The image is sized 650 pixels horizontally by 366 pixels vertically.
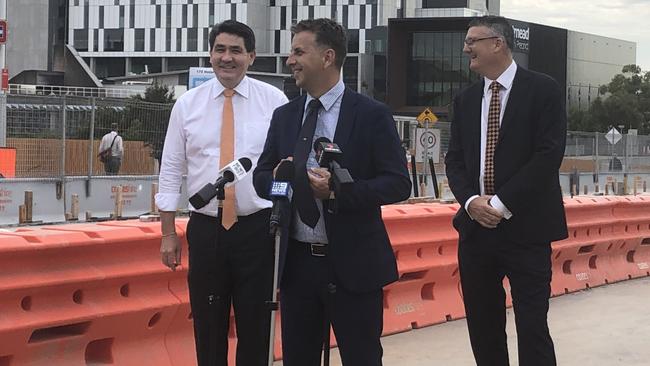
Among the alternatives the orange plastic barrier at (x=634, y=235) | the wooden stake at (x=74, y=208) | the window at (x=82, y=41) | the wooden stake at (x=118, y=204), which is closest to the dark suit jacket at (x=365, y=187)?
the orange plastic barrier at (x=634, y=235)

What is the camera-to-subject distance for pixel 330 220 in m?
4.48

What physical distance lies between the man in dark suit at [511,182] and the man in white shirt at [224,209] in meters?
1.13

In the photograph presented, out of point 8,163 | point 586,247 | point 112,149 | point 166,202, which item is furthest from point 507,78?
point 112,149

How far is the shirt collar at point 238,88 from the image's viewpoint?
216 inches

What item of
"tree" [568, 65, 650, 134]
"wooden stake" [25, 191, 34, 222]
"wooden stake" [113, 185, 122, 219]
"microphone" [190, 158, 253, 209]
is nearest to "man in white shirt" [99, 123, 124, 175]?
"wooden stake" [113, 185, 122, 219]

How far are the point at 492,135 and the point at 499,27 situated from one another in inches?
22.6

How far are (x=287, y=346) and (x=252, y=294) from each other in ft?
2.46

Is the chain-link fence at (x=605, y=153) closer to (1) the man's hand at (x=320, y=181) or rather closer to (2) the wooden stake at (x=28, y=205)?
Result: (2) the wooden stake at (x=28, y=205)

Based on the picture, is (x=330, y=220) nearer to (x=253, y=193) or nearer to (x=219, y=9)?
(x=253, y=193)

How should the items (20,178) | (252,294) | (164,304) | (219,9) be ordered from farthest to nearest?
(219,9) → (20,178) → (164,304) → (252,294)

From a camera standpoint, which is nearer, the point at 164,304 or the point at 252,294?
the point at 252,294

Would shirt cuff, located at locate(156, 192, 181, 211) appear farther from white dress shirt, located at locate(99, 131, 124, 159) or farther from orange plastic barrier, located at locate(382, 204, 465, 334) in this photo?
white dress shirt, located at locate(99, 131, 124, 159)

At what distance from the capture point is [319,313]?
15.3 feet

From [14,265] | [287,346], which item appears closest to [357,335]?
[287,346]
